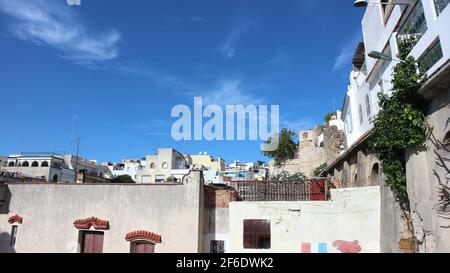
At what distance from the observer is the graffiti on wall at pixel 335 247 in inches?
536

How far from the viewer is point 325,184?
15.3m

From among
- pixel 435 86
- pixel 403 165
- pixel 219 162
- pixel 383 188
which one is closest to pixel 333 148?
pixel 383 188

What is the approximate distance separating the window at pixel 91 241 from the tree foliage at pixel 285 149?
90.9ft

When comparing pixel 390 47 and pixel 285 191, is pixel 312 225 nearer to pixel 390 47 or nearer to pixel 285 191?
pixel 285 191

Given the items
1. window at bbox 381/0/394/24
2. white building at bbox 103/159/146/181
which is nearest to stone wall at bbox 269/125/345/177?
window at bbox 381/0/394/24

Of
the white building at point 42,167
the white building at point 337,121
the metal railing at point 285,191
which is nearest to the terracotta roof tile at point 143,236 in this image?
the metal railing at point 285,191

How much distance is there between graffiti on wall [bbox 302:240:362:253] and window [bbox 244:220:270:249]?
60.8 inches

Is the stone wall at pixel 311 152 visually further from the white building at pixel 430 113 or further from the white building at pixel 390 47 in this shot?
the white building at pixel 430 113

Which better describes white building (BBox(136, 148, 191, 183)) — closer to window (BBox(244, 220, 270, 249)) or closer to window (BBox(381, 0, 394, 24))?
window (BBox(244, 220, 270, 249))
